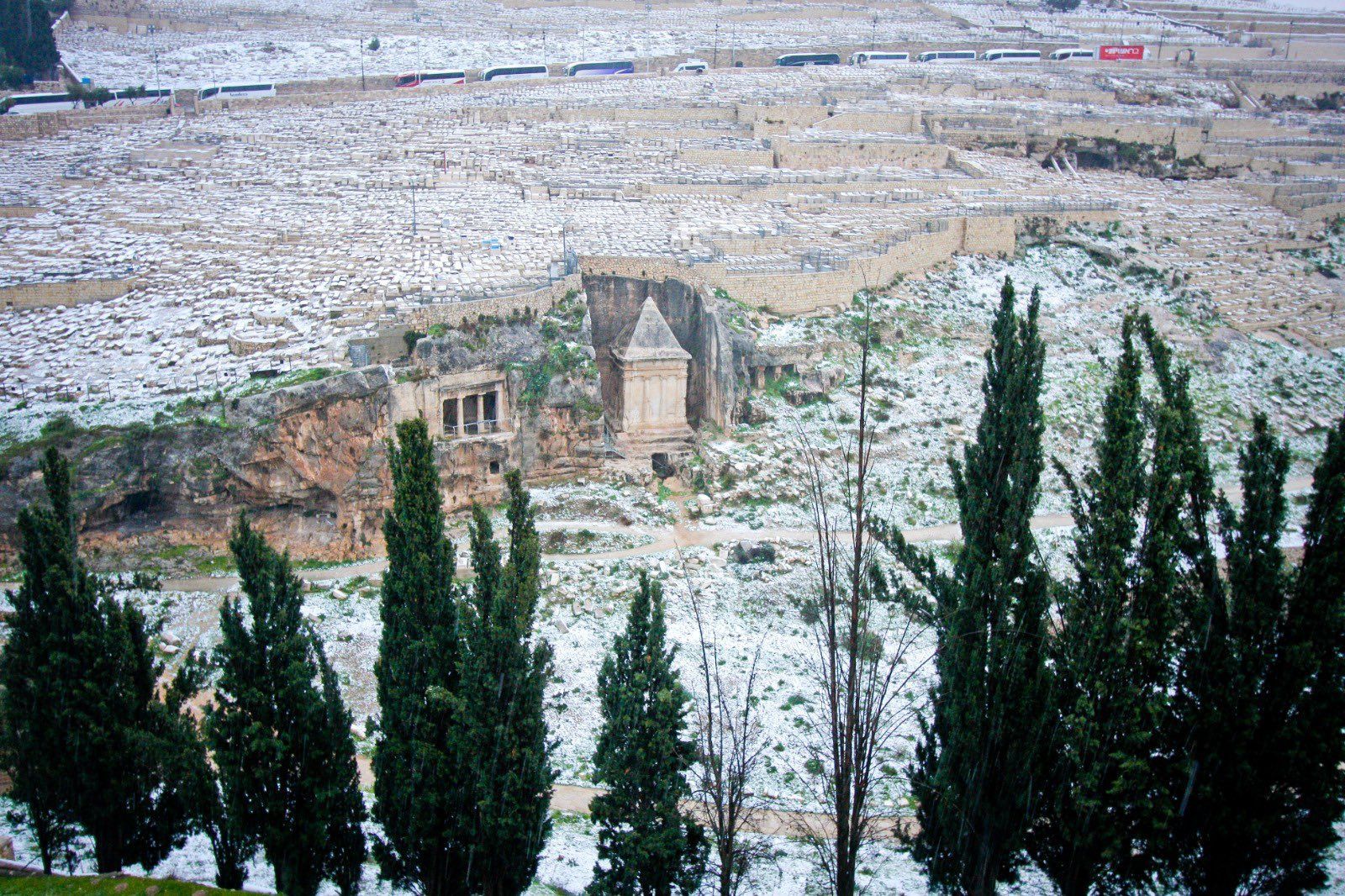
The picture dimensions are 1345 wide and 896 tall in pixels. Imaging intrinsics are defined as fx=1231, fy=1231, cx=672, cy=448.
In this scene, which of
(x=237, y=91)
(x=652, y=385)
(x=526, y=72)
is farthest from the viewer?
(x=526, y=72)

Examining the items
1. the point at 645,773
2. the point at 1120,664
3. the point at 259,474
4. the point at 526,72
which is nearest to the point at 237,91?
the point at 526,72

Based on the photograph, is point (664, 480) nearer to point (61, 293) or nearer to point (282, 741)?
point (282, 741)

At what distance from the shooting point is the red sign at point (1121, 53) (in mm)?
71062

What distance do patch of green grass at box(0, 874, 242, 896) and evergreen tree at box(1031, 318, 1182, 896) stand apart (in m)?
10.9

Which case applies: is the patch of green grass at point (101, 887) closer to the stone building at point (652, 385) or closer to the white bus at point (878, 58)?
the stone building at point (652, 385)

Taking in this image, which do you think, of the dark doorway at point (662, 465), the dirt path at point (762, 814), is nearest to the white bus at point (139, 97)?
the dark doorway at point (662, 465)

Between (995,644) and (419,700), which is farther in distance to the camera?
(419,700)

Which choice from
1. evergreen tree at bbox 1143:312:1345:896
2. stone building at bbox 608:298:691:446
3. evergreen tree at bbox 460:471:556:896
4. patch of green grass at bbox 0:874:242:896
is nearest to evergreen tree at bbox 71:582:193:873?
patch of green grass at bbox 0:874:242:896

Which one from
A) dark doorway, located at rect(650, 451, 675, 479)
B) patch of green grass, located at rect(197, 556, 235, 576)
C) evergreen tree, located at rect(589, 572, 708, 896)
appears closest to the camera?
evergreen tree, located at rect(589, 572, 708, 896)

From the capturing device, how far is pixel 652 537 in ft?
92.1

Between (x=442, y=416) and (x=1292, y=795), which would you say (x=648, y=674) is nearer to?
(x=1292, y=795)

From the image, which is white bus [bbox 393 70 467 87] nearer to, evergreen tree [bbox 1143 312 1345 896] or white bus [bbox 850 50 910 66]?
white bus [bbox 850 50 910 66]

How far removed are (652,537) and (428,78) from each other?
4171cm

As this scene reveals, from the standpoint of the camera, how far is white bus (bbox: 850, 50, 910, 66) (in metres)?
67.9
